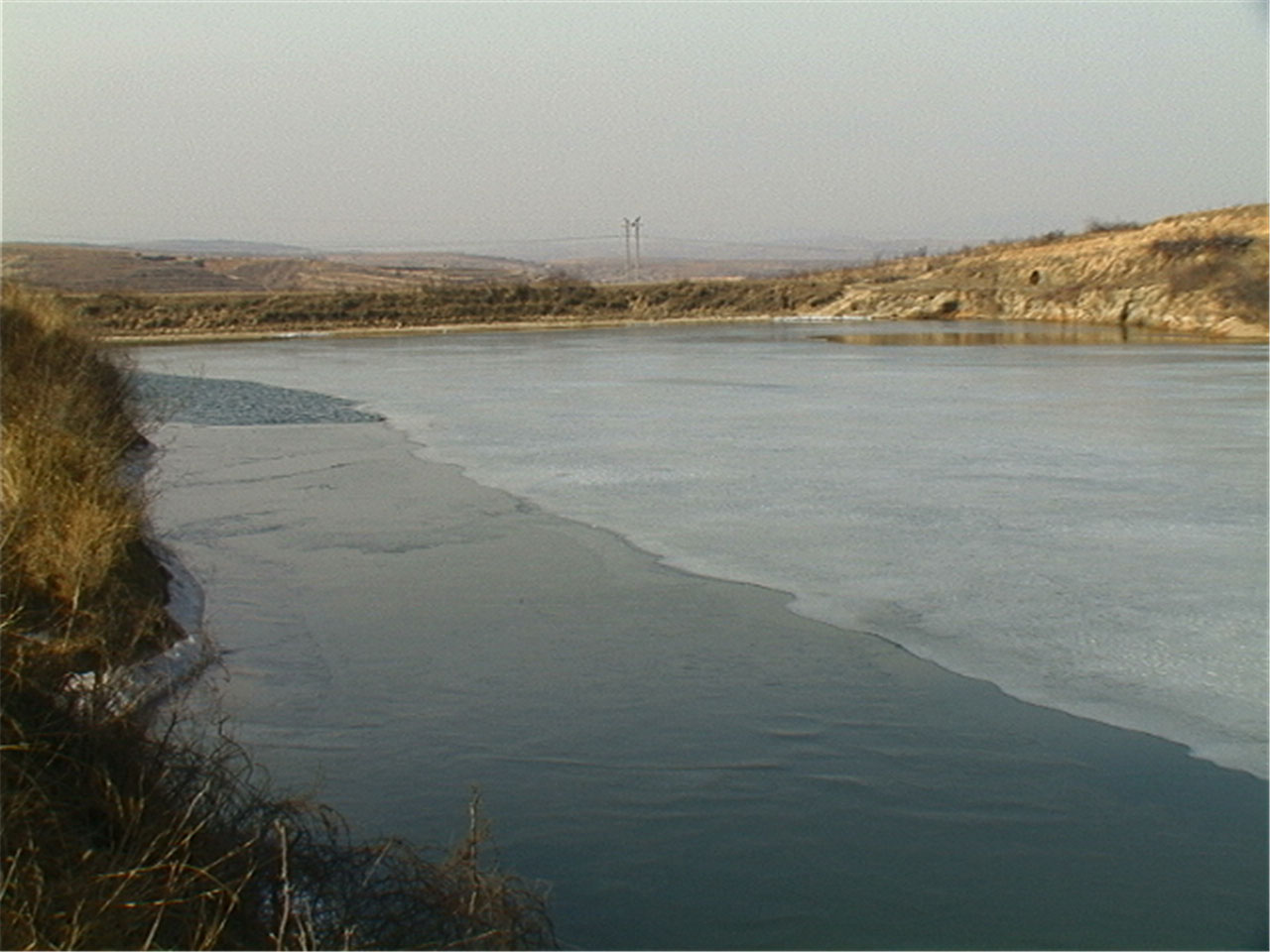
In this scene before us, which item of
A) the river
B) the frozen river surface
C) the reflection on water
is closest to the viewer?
the river

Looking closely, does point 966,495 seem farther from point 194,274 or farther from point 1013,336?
point 194,274

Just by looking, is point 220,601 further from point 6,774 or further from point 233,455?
point 233,455

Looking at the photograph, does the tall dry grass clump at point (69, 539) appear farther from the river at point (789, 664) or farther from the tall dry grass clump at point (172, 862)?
the river at point (789, 664)

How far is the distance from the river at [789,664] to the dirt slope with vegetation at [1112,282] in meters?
24.7

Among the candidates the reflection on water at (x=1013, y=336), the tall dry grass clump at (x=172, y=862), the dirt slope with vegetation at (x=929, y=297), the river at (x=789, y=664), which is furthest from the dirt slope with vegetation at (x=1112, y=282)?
the tall dry grass clump at (x=172, y=862)

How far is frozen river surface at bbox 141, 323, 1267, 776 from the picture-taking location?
21.9 feet

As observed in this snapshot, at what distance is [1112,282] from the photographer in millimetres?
43656

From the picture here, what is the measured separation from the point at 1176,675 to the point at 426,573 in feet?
14.8

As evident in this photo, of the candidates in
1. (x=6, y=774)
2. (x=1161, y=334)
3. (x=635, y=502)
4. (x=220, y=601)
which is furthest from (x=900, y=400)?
(x=1161, y=334)

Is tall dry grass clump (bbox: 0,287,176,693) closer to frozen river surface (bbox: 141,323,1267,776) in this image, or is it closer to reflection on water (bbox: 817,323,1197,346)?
frozen river surface (bbox: 141,323,1267,776)

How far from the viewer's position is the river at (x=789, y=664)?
455 cm

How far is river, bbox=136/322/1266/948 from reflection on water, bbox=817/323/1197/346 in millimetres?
18810

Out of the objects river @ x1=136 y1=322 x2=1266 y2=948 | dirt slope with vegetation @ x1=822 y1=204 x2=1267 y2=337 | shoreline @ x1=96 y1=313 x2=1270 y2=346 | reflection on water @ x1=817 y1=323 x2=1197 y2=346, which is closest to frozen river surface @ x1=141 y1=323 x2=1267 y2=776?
river @ x1=136 y1=322 x2=1266 y2=948

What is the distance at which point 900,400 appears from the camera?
18312mm
